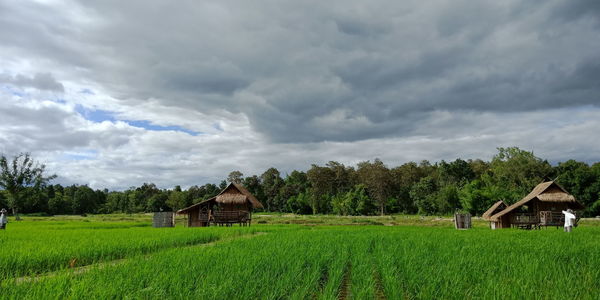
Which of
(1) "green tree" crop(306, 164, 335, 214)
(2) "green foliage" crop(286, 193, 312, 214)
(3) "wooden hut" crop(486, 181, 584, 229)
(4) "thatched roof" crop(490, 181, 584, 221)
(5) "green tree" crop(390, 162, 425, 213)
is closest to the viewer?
(3) "wooden hut" crop(486, 181, 584, 229)

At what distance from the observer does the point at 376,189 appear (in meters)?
54.2

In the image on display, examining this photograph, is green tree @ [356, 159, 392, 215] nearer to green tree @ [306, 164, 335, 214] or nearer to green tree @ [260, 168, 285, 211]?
green tree @ [306, 164, 335, 214]

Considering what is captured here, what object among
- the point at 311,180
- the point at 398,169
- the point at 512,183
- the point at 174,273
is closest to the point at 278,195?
the point at 311,180

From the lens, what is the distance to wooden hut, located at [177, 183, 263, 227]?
25844mm

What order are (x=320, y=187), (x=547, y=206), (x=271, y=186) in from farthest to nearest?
(x=271, y=186) < (x=320, y=187) < (x=547, y=206)

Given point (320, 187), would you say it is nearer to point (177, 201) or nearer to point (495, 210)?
point (177, 201)

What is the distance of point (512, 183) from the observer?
45062 mm

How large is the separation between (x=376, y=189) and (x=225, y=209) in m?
32.6

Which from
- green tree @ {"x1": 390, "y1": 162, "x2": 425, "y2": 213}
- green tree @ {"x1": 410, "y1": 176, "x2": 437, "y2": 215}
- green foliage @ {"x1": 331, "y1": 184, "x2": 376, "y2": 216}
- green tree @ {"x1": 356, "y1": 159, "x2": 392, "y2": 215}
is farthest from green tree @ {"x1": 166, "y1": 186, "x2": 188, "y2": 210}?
green tree @ {"x1": 410, "y1": 176, "x2": 437, "y2": 215}

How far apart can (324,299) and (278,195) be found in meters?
64.7

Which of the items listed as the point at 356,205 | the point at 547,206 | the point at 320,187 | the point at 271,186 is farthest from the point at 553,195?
the point at 271,186

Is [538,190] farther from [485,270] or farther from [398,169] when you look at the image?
[398,169]

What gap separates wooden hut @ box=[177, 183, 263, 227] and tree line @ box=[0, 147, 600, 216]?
23.1m

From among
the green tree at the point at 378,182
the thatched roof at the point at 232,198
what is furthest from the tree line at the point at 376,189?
the thatched roof at the point at 232,198
